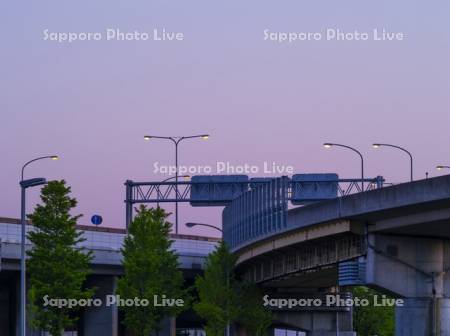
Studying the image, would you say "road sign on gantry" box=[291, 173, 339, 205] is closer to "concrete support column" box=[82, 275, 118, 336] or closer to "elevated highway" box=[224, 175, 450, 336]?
"concrete support column" box=[82, 275, 118, 336]

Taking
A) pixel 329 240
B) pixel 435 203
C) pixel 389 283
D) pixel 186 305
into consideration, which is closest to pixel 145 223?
pixel 186 305

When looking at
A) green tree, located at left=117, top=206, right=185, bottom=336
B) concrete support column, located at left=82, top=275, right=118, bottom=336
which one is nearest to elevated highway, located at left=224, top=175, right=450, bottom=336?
green tree, located at left=117, top=206, right=185, bottom=336

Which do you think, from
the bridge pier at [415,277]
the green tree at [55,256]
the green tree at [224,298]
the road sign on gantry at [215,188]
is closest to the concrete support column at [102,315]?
the green tree at [224,298]

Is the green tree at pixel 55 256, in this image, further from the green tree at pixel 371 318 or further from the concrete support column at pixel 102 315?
the green tree at pixel 371 318

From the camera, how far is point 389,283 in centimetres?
5697

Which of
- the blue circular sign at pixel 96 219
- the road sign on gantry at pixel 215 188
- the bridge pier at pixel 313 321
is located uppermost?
the road sign on gantry at pixel 215 188

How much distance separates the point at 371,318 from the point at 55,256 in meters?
52.5

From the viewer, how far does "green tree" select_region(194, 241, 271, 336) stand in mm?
89125

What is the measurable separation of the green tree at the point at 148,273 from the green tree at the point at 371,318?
36365 mm

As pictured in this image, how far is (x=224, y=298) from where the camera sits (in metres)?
89.8

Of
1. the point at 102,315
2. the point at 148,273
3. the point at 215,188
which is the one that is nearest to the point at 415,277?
the point at 148,273

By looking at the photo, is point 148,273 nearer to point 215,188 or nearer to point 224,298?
point 224,298

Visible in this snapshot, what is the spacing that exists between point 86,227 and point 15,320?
814cm

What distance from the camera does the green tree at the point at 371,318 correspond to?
12003 centimetres
